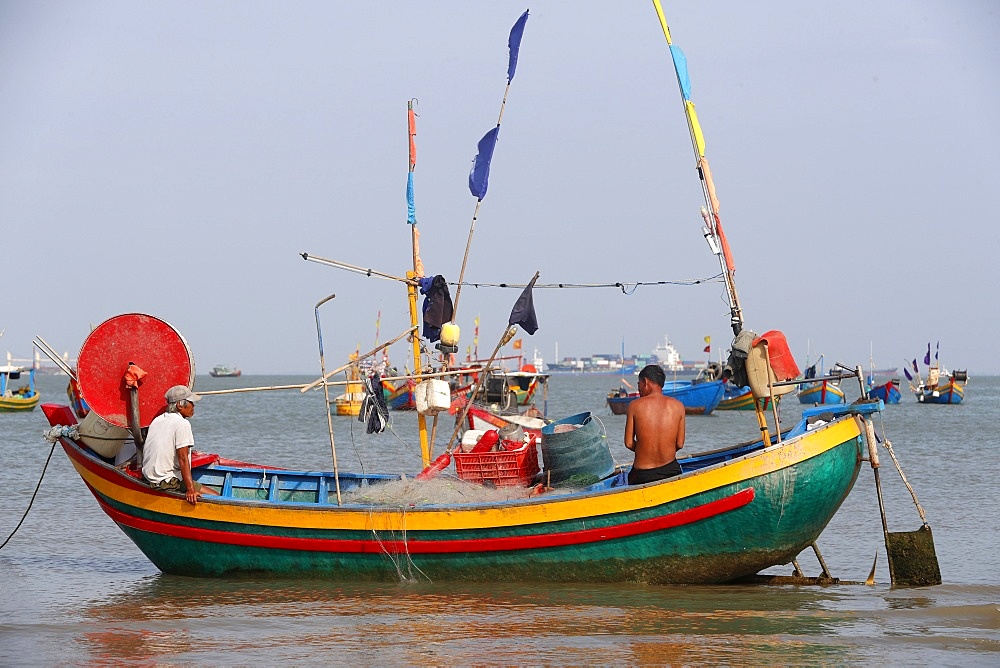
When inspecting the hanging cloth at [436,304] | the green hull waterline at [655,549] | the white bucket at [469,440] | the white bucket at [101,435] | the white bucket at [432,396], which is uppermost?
the hanging cloth at [436,304]

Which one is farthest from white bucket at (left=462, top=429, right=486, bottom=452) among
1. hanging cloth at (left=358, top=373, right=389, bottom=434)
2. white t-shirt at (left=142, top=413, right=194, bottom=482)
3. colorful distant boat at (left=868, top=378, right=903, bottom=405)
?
colorful distant boat at (left=868, top=378, right=903, bottom=405)

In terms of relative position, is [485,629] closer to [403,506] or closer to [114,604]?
[403,506]

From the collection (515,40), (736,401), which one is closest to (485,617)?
(515,40)

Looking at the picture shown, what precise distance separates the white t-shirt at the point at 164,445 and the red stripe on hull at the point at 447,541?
0.53 metres

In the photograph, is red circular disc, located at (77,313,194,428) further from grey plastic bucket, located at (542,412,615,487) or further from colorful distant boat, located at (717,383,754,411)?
colorful distant boat, located at (717,383,754,411)

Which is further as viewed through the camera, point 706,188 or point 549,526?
point 706,188

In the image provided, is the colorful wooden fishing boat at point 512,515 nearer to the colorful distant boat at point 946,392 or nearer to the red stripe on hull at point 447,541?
the red stripe on hull at point 447,541

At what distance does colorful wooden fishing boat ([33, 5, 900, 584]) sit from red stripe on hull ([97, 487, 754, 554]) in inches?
0.4

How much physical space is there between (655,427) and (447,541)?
1.91 m

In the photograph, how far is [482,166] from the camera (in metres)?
11.7

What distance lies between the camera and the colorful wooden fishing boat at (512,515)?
28.5 feet

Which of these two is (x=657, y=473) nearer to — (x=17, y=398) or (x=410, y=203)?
(x=410, y=203)

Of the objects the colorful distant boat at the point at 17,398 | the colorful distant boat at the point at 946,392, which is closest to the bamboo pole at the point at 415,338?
the colorful distant boat at the point at 17,398

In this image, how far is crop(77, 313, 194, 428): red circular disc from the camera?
32.1ft
